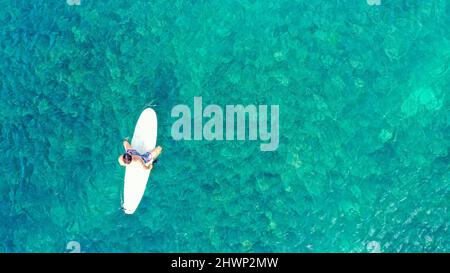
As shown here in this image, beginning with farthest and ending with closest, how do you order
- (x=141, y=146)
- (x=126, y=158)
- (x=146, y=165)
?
(x=141, y=146) → (x=146, y=165) → (x=126, y=158)

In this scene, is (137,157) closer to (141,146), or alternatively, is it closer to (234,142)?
(141,146)

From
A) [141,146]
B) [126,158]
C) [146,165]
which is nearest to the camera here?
[126,158]

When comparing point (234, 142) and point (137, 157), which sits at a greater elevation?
point (234, 142)

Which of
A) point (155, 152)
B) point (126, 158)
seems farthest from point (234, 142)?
point (126, 158)

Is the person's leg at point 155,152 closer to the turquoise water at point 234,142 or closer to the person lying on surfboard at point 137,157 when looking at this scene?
the person lying on surfboard at point 137,157

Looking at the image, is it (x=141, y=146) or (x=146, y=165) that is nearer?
(x=146, y=165)

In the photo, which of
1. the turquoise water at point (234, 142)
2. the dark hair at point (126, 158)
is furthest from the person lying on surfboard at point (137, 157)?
the turquoise water at point (234, 142)
